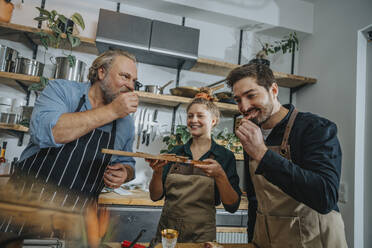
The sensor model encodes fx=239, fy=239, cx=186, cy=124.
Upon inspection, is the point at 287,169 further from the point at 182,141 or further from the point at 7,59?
the point at 7,59

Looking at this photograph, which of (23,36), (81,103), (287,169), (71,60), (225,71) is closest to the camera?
(287,169)

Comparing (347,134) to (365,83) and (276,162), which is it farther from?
(276,162)

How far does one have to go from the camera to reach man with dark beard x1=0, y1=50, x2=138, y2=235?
1.16 metres

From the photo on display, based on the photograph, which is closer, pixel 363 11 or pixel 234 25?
pixel 363 11

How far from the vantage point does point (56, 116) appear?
1174 mm

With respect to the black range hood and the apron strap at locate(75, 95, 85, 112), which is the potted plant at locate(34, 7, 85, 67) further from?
the apron strap at locate(75, 95, 85, 112)

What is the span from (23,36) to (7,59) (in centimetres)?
→ 36

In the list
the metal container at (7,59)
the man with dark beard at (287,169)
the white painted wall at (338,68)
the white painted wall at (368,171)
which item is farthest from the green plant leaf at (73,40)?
the white painted wall at (368,171)

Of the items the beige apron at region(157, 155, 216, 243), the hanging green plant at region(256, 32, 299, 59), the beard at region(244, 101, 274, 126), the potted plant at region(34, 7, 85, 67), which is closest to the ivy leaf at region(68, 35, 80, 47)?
the potted plant at region(34, 7, 85, 67)

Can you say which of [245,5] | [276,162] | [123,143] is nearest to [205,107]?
[123,143]

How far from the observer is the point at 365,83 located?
244 cm

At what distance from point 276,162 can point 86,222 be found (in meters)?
0.83

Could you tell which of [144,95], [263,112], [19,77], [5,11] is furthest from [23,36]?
[263,112]

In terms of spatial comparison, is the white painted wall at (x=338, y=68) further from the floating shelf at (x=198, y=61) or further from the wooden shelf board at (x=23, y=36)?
the wooden shelf board at (x=23, y=36)
